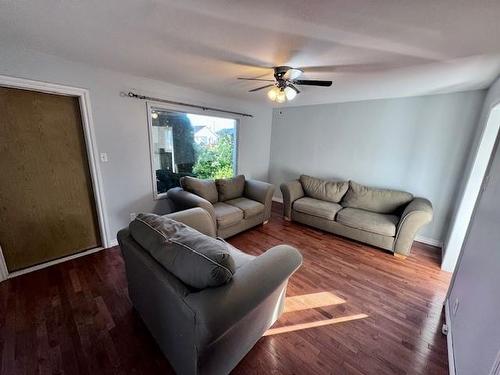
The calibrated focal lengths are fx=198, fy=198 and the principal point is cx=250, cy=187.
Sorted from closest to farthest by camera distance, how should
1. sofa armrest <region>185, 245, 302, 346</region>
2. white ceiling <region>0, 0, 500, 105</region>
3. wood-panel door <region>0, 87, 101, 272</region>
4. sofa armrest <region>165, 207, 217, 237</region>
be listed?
sofa armrest <region>185, 245, 302, 346</region>
white ceiling <region>0, 0, 500, 105</region>
sofa armrest <region>165, 207, 217, 237</region>
wood-panel door <region>0, 87, 101, 272</region>

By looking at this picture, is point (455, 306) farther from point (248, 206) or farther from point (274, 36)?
point (274, 36)

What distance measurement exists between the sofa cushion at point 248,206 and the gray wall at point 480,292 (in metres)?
2.29

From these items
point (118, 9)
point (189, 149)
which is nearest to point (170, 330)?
point (118, 9)

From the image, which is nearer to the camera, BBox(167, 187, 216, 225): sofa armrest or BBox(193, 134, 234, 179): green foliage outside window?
BBox(167, 187, 216, 225): sofa armrest

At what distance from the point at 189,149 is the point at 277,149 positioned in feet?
7.01

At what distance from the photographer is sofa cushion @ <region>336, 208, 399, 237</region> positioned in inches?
107

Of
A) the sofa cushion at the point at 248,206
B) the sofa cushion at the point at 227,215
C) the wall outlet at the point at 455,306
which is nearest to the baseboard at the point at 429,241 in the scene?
the wall outlet at the point at 455,306

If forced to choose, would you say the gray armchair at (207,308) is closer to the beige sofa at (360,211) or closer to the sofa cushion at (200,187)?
the sofa cushion at (200,187)

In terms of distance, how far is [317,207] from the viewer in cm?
329

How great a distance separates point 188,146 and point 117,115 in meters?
1.16

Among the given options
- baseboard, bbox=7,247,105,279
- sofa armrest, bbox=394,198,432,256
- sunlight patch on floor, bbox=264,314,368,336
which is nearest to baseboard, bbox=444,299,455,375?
sunlight patch on floor, bbox=264,314,368,336

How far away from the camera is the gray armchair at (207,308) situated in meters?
A: 0.89

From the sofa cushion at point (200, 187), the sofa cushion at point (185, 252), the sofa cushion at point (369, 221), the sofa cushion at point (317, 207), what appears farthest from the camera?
the sofa cushion at point (317, 207)

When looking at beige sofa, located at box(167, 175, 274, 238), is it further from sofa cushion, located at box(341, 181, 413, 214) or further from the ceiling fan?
the ceiling fan
